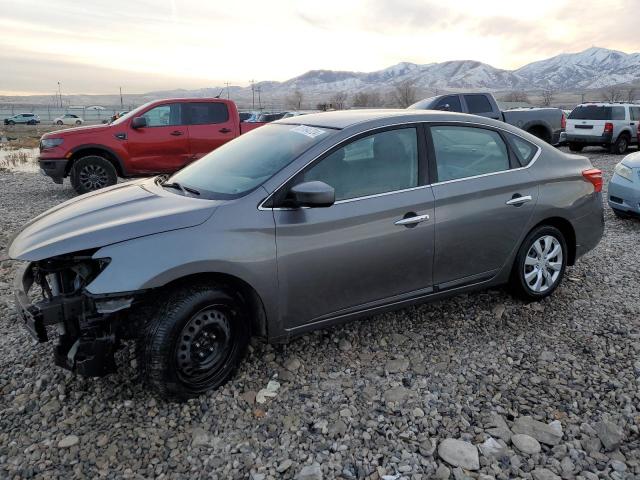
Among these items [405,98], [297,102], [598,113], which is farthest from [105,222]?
[297,102]

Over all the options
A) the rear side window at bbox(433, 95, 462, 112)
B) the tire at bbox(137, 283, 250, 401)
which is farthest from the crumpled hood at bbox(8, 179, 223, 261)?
the rear side window at bbox(433, 95, 462, 112)

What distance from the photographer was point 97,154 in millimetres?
9461

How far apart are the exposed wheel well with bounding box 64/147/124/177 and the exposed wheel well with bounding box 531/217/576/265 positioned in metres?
7.71

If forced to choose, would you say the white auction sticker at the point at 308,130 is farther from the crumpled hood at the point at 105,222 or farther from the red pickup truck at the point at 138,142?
the red pickup truck at the point at 138,142

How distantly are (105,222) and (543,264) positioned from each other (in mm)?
3401

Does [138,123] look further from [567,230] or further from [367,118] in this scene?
[567,230]

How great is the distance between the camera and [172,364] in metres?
2.90

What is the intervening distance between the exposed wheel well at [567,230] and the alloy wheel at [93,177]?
7.73 meters

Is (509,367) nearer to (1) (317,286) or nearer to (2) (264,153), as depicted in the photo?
(1) (317,286)

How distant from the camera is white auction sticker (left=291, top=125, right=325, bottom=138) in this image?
351 centimetres

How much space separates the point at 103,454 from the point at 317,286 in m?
1.49

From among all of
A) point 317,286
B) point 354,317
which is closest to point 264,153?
point 317,286

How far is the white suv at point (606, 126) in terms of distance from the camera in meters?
16.6

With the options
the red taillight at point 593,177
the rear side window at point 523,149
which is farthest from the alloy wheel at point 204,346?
the red taillight at point 593,177
